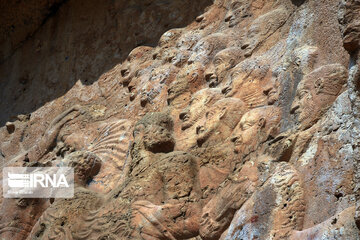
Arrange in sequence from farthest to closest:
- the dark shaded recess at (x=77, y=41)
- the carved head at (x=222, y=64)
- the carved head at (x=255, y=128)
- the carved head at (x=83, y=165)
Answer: the dark shaded recess at (x=77, y=41)
the carved head at (x=83, y=165)
the carved head at (x=222, y=64)
the carved head at (x=255, y=128)

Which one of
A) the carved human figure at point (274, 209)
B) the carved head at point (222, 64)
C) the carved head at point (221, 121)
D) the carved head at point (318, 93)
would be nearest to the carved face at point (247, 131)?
the carved head at point (221, 121)

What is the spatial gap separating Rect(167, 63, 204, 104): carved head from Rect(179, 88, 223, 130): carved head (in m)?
0.21

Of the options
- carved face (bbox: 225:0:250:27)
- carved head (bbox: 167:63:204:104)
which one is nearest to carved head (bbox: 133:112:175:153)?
carved head (bbox: 167:63:204:104)

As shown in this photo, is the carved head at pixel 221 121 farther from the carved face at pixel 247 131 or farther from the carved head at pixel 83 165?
the carved head at pixel 83 165

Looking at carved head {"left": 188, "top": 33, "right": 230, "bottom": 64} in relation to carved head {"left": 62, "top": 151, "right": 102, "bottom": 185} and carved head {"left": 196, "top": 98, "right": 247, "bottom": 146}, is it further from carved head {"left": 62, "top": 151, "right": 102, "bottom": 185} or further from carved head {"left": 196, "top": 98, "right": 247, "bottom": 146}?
carved head {"left": 62, "top": 151, "right": 102, "bottom": 185}

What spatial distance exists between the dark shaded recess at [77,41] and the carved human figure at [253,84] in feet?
4.36

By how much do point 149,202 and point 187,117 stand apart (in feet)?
2.50

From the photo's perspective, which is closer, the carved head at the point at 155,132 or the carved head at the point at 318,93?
the carved head at the point at 318,93

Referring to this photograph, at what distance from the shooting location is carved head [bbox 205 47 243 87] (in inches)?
212

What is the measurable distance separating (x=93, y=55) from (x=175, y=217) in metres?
2.68

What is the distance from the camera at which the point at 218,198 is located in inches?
173

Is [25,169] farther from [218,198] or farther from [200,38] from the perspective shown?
[218,198]

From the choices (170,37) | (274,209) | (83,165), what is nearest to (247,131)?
(274,209)

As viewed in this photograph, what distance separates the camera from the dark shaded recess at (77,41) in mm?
6645
